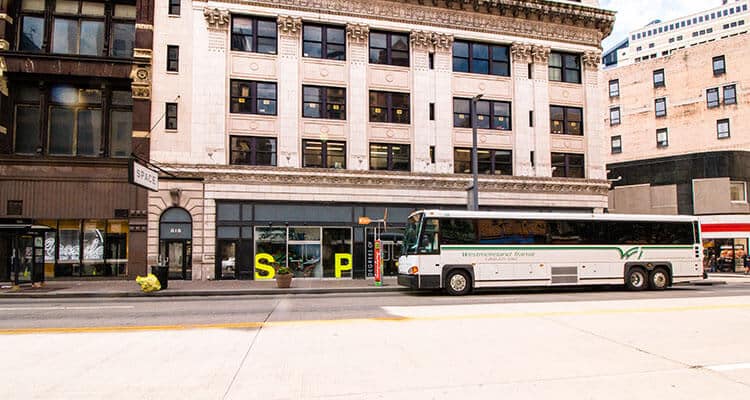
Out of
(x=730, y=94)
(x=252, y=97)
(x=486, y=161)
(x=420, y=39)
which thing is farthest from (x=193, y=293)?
(x=730, y=94)

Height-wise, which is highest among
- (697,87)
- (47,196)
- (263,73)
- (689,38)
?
(689,38)

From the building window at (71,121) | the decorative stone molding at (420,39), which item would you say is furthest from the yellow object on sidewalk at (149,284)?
the decorative stone molding at (420,39)

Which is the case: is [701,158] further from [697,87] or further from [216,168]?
[216,168]

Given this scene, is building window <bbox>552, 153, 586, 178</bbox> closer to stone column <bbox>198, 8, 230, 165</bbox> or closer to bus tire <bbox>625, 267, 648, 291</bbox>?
bus tire <bbox>625, 267, 648, 291</bbox>

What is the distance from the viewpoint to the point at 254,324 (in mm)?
10992

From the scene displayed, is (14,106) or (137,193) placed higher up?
(14,106)

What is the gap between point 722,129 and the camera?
45.1 metres

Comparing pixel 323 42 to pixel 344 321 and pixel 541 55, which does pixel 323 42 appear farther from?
pixel 344 321

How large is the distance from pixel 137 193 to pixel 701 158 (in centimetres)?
3658

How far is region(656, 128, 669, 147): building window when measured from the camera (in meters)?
48.7

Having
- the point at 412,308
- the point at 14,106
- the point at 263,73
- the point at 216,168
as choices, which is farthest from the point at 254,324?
the point at 14,106

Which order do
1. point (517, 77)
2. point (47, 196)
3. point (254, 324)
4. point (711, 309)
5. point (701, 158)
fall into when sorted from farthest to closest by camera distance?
1. point (701, 158)
2. point (517, 77)
3. point (47, 196)
4. point (711, 309)
5. point (254, 324)

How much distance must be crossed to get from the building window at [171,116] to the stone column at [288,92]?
506 cm

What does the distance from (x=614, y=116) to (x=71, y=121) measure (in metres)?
48.5
